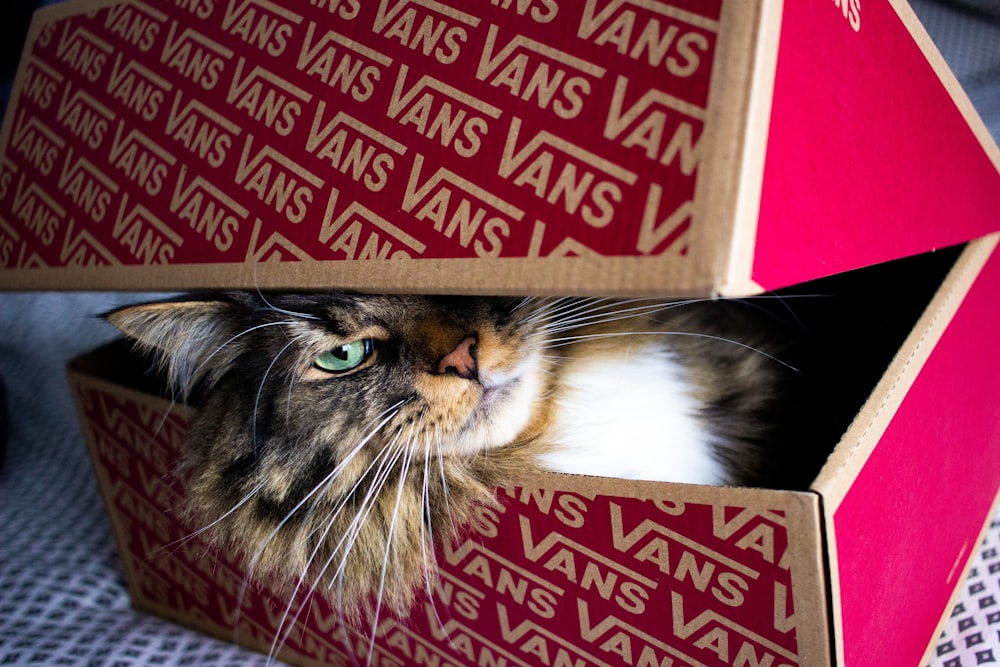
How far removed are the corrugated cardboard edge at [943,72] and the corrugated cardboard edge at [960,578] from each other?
0.47 m

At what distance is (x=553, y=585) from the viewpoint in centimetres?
65

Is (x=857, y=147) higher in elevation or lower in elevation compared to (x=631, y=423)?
higher

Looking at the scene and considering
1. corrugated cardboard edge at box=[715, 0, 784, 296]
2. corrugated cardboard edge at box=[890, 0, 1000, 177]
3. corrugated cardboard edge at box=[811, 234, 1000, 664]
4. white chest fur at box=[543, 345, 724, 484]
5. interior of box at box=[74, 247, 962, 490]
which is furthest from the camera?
interior of box at box=[74, 247, 962, 490]

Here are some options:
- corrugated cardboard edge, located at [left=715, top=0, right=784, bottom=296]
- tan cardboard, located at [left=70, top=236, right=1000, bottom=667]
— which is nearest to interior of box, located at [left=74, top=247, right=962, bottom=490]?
tan cardboard, located at [left=70, top=236, right=1000, bottom=667]

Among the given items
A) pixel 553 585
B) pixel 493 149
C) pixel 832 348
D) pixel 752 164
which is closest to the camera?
pixel 752 164

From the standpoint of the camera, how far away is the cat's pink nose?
26.3 inches

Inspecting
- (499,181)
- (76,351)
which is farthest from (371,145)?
(76,351)

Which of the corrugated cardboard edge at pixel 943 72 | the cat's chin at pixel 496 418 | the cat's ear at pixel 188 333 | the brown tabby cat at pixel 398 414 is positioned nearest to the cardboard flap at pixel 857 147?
the corrugated cardboard edge at pixel 943 72

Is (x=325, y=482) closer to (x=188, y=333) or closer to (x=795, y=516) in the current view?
(x=188, y=333)

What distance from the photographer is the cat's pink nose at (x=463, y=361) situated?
668mm

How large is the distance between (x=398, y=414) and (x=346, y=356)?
89mm

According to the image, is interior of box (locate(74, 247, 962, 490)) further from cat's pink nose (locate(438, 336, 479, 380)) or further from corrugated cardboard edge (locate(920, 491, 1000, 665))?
cat's pink nose (locate(438, 336, 479, 380))

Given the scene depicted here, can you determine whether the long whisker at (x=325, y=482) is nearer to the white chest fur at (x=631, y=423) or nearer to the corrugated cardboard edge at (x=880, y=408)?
the white chest fur at (x=631, y=423)

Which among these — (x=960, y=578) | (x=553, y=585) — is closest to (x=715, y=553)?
(x=553, y=585)
